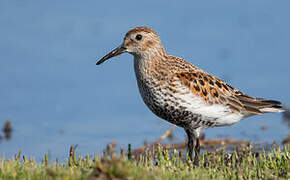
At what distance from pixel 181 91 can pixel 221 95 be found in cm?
125

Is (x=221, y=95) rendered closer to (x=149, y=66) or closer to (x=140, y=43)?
(x=149, y=66)

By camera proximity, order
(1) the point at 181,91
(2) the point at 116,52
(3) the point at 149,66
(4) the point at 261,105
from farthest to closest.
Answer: (4) the point at 261,105 < (2) the point at 116,52 < (3) the point at 149,66 < (1) the point at 181,91

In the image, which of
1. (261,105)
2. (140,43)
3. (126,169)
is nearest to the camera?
(126,169)

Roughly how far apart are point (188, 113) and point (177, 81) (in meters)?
0.70

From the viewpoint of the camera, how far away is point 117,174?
6.05 meters

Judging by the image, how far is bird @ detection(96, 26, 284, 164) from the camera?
9.62 metres

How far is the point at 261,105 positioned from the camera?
1110cm

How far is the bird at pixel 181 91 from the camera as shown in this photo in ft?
31.6

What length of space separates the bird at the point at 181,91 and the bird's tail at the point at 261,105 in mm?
24

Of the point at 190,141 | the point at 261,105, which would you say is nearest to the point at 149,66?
the point at 190,141

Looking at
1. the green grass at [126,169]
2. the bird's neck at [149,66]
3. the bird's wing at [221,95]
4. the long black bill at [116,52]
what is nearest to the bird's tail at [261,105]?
the bird's wing at [221,95]

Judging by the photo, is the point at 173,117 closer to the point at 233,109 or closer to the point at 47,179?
the point at 233,109

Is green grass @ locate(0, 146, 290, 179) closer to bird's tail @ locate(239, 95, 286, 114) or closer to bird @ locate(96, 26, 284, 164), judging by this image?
bird @ locate(96, 26, 284, 164)

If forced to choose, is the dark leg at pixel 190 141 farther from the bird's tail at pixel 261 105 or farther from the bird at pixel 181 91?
the bird's tail at pixel 261 105
